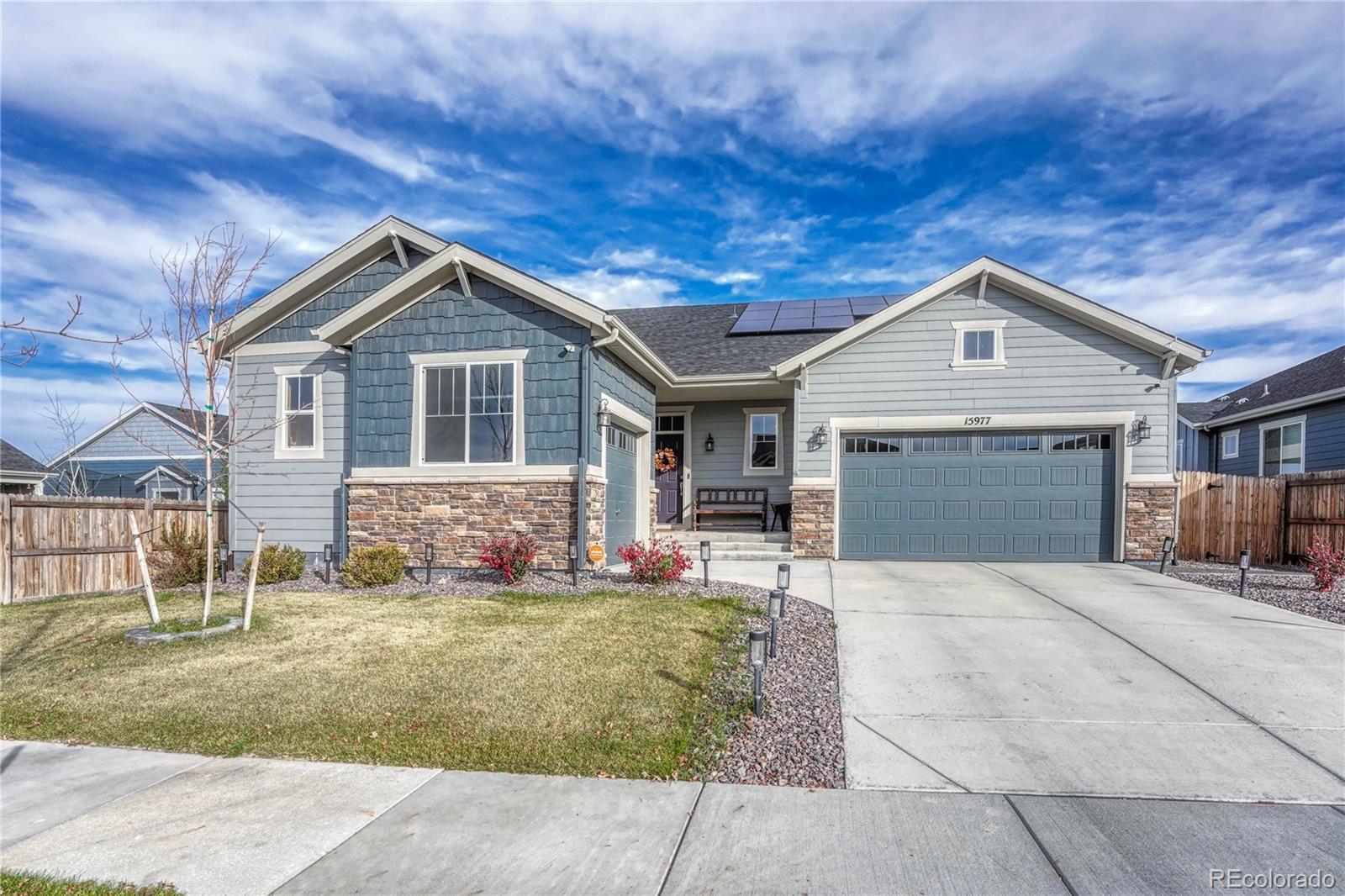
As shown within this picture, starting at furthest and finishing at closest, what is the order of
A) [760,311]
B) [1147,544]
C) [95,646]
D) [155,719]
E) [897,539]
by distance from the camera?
[760,311] < [897,539] < [1147,544] < [95,646] < [155,719]

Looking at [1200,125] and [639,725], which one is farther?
[1200,125]

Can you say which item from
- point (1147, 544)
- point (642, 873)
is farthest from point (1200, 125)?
point (642, 873)

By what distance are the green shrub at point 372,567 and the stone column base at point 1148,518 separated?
11.8 meters

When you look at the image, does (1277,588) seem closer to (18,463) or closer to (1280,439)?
(1280,439)

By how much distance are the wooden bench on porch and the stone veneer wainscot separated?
14.2 feet

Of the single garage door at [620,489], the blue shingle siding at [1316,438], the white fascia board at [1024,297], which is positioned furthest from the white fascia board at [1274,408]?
the single garage door at [620,489]

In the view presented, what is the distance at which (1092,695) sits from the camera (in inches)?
210

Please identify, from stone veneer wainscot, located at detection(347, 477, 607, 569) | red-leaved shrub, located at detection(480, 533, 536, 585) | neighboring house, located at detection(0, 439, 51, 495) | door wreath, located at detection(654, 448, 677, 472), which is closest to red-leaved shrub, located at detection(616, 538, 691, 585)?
stone veneer wainscot, located at detection(347, 477, 607, 569)

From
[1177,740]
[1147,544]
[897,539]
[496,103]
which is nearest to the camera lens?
[1177,740]

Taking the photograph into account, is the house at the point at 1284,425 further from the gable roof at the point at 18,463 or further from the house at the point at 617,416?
the gable roof at the point at 18,463

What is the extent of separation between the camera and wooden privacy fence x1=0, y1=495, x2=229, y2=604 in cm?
938

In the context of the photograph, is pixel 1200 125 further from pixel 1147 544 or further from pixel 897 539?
pixel 897 539

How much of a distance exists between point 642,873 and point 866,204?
1432cm

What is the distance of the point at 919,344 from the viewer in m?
12.6
